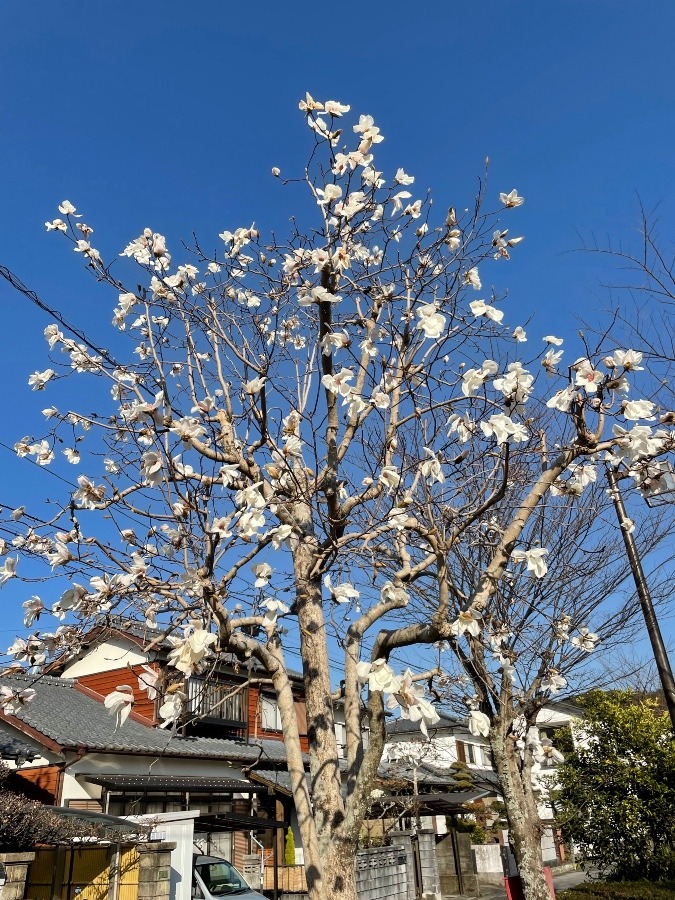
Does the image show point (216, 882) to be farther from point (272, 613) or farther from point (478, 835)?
point (478, 835)

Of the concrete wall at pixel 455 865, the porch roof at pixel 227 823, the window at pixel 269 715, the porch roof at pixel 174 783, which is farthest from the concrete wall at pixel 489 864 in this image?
the porch roof at pixel 227 823

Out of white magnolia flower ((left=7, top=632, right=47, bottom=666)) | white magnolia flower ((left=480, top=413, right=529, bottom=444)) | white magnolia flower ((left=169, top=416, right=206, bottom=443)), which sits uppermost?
white magnolia flower ((left=169, top=416, right=206, bottom=443))

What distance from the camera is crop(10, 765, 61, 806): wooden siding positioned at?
10469 millimetres

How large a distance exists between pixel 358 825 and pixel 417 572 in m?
1.37

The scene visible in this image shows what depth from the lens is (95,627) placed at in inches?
169

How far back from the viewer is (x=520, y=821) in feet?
26.1

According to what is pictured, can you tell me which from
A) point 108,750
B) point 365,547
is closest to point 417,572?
point 365,547

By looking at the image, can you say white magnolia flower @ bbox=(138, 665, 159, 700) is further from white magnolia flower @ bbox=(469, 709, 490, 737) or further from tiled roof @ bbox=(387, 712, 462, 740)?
white magnolia flower @ bbox=(469, 709, 490, 737)

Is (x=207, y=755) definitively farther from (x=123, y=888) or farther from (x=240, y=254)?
(x=240, y=254)

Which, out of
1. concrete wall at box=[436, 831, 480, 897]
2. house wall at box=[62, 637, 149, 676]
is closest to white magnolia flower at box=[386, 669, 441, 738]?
house wall at box=[62, 637, 149, 676]

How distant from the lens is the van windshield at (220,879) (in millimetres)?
9797

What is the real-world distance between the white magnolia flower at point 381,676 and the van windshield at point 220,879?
9.14 metres

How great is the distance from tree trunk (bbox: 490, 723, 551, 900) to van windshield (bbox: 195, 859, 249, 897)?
4586 mm

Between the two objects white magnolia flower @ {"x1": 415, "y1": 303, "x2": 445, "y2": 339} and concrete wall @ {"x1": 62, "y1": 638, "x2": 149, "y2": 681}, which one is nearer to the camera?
white magnolia flower @ {"x1": 415, "y1": 303, "x2": 445, "y2": 339}
